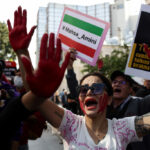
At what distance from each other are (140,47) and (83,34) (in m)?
0.87

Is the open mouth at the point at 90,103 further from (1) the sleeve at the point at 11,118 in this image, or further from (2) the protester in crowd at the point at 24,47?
(1) the sleeve at the point at 11,118

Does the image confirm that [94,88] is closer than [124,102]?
Yes

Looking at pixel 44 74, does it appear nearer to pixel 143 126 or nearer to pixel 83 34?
pixel 143 126

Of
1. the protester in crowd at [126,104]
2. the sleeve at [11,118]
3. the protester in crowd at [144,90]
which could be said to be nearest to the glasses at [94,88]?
the protester in crowd at [126,104]

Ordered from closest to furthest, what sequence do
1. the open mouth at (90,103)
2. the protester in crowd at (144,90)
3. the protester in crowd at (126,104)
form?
1. the open mouth at (90,103)
2. the protester in crowd at (126,104)
3. the protester in crowd at (144,90)

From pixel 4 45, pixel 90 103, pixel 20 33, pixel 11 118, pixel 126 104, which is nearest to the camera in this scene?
pixel 11 118

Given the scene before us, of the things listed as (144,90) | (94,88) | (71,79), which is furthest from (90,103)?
(144,90)

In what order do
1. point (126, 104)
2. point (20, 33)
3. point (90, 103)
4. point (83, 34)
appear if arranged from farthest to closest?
point (83, 34) → point (126, 104) → point (90, 103) → point (20, 33)

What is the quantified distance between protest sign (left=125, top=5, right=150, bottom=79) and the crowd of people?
0.31m

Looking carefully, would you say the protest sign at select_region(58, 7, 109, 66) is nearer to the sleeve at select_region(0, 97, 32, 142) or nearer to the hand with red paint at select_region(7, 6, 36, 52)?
the hand with red paint at select_region(7, 6, 36, 52)

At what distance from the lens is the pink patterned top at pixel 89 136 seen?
71.1 inches

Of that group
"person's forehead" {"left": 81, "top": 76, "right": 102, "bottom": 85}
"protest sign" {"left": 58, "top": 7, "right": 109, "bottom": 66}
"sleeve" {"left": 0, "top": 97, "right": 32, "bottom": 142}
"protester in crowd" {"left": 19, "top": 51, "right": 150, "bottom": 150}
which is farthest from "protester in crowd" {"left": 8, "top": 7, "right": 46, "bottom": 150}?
"protest sign" {"left": 58, "top": 7, "right": 109, "bottom": 66}

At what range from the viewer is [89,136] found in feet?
6.12

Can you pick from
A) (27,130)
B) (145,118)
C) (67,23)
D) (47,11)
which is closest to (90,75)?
(145,118)
